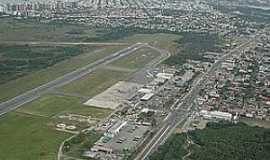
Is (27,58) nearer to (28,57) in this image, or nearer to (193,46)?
(28,57)

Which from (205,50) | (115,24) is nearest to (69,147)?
(205,50)

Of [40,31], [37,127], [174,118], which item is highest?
[40,31]

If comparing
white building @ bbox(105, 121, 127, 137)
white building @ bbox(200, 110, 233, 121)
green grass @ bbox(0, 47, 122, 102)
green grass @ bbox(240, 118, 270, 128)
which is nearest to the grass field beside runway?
white building @ bbox(105, 121, 127, 137)

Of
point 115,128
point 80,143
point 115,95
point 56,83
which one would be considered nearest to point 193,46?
point 115,95

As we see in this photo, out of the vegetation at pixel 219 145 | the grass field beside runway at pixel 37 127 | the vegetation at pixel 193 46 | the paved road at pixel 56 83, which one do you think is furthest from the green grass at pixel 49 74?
the vegetation at pixel 219 145

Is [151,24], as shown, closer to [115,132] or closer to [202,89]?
[202,89]

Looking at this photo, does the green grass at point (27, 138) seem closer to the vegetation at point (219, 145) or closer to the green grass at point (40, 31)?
the vegetation at point (219, 145)
